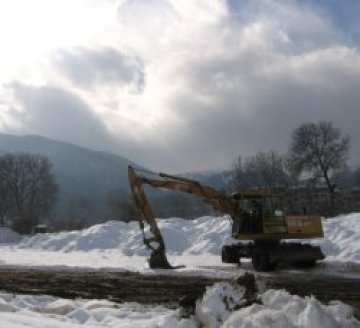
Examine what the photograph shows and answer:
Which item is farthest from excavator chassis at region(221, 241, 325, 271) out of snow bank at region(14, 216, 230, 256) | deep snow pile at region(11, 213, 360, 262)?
snow bank at region(14, 216, 230, 256)

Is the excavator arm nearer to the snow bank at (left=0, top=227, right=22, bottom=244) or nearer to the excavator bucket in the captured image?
Result: the excavator bucket

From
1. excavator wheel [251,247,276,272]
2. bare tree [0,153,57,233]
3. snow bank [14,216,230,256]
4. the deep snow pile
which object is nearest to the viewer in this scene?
excavator wheel [251,247,276,272]

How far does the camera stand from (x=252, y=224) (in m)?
23.5

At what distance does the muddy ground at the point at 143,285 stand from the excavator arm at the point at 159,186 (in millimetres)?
1711

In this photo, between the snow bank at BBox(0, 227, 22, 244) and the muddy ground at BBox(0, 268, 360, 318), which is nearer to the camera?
the muddy ground at BBox(0, 268, 360, 318)

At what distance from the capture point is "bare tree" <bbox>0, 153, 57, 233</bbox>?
289 feet

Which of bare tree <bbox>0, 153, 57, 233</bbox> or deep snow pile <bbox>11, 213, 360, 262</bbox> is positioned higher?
bare tree <bbox>0, 153, 57, 233</bbox>

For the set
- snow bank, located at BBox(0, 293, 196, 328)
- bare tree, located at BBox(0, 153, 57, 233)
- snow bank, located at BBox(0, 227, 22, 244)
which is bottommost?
snow bank, located at BBox(0, 293, 196, 328)

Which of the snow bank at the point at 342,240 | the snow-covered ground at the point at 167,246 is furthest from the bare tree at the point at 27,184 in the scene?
the snow bank at the point at 342,240

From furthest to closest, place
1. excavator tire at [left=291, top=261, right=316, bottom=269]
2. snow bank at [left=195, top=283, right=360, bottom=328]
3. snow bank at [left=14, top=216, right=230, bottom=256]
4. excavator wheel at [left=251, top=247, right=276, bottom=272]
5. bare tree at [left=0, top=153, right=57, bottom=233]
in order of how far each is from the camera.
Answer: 1. bare tree at [left=0, top=153, right=57, bottom=233]
2. snow bank at [left=14, top=216, right=230, bottom=256]
3. excavator tire at [left=291, top=261, right=316, bottom=269]
4. excavator wheel at [left=251, top=247, right=276, bottom=272]
5. snow bank at [left=195, top=283, right=360, bottom=328]

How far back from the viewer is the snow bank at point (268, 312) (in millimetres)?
7645

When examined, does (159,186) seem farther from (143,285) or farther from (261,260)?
(143,285)

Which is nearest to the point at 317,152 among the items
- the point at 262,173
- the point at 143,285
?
the point at 262,173

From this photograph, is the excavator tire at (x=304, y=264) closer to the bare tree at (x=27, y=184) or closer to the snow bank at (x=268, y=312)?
the snow bank at (x=268, y=312)
